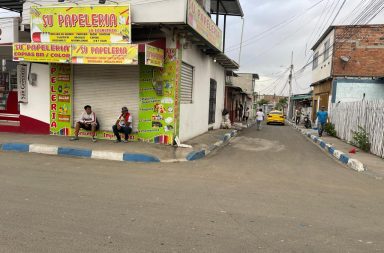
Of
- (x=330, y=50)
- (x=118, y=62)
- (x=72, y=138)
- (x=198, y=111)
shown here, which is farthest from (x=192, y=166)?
(x=330, y=50)

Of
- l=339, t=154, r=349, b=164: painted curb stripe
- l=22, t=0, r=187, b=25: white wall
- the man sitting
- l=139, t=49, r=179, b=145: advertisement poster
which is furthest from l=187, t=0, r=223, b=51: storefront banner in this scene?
l=339, t=154, r=349, b=164: painted curb stripe

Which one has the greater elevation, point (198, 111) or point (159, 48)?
point (159, 48)

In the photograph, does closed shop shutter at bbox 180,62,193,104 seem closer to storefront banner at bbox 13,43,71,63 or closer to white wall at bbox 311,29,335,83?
storefront banner at bbox 13,43,71,63

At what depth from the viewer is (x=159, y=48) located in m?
9.98

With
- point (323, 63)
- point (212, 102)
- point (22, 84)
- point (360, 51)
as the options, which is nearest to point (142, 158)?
point (22, 84)

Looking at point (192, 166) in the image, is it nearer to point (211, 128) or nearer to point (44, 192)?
point (44, 192)

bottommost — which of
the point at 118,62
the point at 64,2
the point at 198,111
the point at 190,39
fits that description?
the point at 198,111

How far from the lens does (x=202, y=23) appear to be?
11172 mm

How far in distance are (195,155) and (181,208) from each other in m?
4.61

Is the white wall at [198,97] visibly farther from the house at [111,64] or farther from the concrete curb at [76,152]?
the concrete curb at [76,152]

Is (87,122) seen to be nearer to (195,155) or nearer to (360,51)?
(195,155)

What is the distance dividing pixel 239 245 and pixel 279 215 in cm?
130

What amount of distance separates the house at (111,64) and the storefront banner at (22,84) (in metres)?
0.04

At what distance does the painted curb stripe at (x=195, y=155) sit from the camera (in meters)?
9.19
